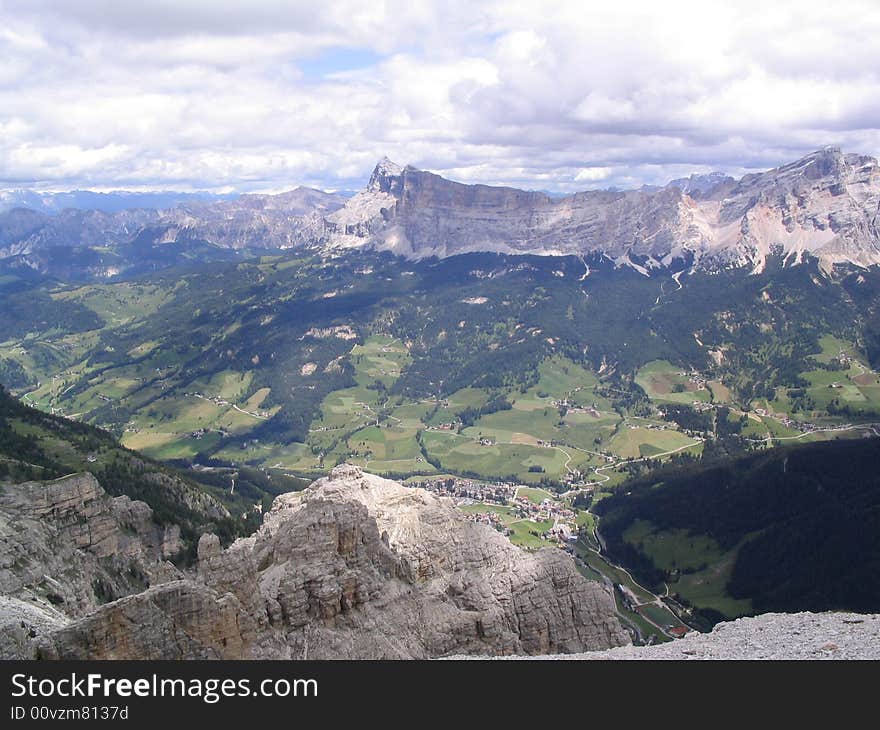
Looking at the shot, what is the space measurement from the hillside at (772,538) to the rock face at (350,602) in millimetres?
98822

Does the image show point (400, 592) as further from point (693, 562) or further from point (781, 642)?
point (693, 562)

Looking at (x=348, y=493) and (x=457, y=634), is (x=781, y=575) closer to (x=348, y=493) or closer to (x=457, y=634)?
(x=348, y=493)

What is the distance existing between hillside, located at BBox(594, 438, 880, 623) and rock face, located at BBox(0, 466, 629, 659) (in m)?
98.8

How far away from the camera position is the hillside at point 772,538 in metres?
145

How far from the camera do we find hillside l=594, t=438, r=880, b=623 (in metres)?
145

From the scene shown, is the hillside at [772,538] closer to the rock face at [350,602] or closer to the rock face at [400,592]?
the rock face at [400,592]

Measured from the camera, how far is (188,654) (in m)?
42.2

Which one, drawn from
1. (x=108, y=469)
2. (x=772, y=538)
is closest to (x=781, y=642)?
(x=108, y=469)

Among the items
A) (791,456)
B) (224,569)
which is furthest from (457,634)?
(791,456)

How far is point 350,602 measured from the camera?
51.7 meters

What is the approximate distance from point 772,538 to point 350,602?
139 m

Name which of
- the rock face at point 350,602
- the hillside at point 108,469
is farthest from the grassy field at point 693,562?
the rock face at point 350,602

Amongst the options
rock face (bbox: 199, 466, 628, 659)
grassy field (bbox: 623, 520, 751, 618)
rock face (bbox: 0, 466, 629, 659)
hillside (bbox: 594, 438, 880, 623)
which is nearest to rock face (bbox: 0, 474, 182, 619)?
rock face (bbox: 0, 466, 629, 659)

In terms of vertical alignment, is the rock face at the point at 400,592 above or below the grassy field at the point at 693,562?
above
